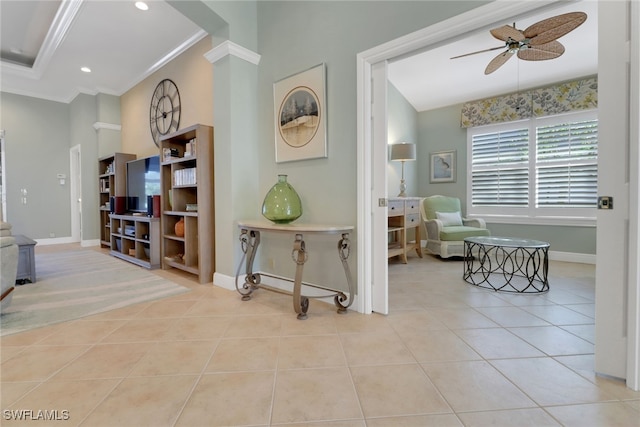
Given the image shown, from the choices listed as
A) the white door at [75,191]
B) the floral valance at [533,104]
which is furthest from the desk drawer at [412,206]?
the white door at [75,191]

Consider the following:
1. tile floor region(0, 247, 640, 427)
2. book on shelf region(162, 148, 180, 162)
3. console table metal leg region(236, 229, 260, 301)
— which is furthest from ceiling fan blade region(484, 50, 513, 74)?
book on shelf region(162, 148, 180, 162)

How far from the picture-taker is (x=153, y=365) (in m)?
1.49

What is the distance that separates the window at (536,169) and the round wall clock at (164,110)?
4953mm

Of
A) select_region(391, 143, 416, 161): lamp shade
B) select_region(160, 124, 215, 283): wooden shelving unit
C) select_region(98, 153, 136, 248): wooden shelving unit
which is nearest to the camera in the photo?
select_region(160, 124, 215, 283): wooden shelving unit

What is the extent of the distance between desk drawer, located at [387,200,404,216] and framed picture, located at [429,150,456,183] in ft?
6.35

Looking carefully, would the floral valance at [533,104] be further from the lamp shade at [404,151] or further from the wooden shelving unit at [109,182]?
the wooden shelving unit at [109,182]

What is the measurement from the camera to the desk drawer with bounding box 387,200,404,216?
353 centimetres

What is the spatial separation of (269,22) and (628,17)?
8.89 feet

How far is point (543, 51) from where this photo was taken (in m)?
A: 2.78

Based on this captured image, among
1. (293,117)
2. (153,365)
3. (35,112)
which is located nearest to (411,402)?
(153,365)

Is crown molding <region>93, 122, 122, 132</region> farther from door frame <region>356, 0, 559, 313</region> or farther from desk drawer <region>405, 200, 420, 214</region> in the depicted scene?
desk drawer <region>405, 200, 420, 214</region>

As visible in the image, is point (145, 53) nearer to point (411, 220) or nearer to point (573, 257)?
point (411, 220)

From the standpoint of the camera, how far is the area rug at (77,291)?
214 centimetres

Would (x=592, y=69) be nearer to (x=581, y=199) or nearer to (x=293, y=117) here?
(x=581, y=199)
